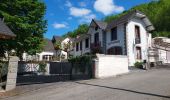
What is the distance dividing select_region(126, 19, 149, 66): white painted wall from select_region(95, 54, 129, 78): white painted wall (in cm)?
875

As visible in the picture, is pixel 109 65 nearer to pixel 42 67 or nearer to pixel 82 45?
pixel 42 67

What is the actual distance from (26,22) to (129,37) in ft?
46.9

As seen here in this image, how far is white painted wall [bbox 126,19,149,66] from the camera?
29.3m

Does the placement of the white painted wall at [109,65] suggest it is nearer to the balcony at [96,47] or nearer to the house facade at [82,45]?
the balcony at [96,47]

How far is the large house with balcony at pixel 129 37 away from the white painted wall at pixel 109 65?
28.6ft

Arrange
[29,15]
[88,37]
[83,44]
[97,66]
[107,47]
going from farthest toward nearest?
[83,44]
[88,37]
[107,47]
[29,15]
[97,66]

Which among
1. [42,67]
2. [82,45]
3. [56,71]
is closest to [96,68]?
[56,71]

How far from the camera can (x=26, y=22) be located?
24203 mm

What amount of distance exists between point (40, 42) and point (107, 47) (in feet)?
39.7

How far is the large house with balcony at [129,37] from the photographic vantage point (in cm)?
2958

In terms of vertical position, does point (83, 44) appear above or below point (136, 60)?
above

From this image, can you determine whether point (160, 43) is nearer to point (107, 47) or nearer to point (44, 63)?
point (107, 47)

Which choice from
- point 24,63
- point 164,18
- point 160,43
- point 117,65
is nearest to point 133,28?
point 160,43

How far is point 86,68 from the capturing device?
62.8 ft
